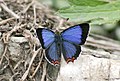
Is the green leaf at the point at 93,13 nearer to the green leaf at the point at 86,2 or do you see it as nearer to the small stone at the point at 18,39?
the green leaf at the point at 86,2

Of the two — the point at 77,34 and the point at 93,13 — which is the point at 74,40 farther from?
the point at 93,13

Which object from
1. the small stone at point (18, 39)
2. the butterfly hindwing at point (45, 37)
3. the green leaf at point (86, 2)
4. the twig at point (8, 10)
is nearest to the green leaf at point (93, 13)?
the green leaf at point (86, 2)

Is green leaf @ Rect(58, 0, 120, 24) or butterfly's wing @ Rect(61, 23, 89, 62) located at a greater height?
green leaf @ Rect(58, 0, 120, 24)

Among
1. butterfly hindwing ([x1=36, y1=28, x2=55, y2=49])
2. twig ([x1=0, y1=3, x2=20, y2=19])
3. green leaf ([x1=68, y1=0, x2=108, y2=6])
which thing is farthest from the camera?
twig ([x1=0, y1=3, x2=20, y2=19])

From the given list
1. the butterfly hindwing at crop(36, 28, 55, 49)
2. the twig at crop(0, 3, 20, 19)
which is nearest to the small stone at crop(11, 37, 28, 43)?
the butterfly hindwing at crop(36, 28, 55, 49)

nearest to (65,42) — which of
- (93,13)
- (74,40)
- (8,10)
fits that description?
(74,40)

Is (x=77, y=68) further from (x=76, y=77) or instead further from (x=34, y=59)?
(x=34, y=59)

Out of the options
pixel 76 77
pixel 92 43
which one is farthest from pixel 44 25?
pixel 76 77

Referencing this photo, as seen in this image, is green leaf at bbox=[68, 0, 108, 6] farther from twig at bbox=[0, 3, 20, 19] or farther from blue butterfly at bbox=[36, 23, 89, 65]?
twig at bbox=[0, 3, 20, 19]
